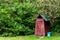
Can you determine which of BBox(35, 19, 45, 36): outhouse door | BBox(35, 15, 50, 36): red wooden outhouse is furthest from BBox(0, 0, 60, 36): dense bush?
BBox(35, 19, 45, 36): outhouse door

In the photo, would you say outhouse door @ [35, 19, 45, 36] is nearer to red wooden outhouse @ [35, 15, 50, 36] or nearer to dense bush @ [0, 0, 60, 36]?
red wooden outhouse @ [35, 15, 50, 36]

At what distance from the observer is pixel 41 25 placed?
15875 mm

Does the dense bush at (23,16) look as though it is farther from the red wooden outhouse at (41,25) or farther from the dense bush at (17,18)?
the red wooden outhouse at (41,25)

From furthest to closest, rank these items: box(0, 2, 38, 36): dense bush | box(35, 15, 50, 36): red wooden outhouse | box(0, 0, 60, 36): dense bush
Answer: box(0, 2, 38, 36): dense bush → box(35, 15, 50, 36): red wooden outhouse → box(0, 0, 60, 36): dense bush

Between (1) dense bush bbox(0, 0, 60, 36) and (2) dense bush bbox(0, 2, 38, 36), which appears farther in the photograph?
(2) dense bush bbox(0, 2, 38, 36)

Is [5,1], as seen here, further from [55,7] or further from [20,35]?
[55,7]

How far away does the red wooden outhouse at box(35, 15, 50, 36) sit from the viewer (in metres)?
15.7

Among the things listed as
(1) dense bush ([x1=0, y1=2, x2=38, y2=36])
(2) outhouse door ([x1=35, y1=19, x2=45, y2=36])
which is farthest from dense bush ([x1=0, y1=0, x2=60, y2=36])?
(2) outhouse door ([x1=35, y1=19, x2=45, y2=36])

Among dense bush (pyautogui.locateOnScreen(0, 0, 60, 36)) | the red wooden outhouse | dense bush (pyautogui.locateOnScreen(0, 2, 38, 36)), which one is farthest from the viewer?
dense bush (pyautogui.locateOnScreen(0, 2, 38, 36))

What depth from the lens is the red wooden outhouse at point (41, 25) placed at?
51.6 feet

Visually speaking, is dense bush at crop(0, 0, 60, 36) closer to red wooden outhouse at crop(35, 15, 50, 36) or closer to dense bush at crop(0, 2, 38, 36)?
dense bush at crop(0, 2, 38, 36)

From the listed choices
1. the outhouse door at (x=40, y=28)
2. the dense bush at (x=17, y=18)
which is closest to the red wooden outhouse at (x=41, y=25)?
the outhouse door at (x=40, y=28)

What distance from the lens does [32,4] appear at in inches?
634

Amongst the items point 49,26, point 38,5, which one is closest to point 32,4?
point 38,5
